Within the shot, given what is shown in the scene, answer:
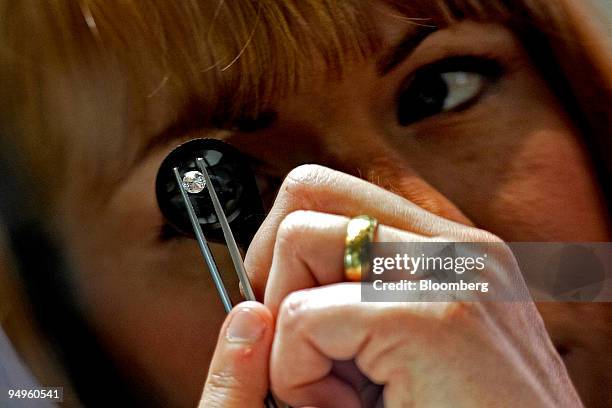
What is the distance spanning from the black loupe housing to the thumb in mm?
98

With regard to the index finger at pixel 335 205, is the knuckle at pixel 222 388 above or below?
below

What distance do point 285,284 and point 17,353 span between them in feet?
0.93

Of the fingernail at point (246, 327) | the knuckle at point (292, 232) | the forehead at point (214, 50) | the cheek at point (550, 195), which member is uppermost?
the forehead at point (214, 50)

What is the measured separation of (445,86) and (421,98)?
22 mm

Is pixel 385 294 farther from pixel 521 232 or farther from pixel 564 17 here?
pixel 564 17

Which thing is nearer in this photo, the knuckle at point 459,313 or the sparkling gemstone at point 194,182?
the knuckle at point 459,313

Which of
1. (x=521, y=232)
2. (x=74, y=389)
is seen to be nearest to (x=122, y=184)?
(x=74, y=389)

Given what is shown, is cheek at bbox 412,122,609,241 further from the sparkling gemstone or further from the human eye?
the sparkling gemstone

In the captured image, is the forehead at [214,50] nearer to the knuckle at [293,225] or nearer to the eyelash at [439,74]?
the eyelash at [439,74]

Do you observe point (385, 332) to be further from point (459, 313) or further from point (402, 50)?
point (402, 50)

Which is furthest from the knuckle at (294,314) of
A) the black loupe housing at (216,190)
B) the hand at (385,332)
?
the black loupe housing at (216,190)

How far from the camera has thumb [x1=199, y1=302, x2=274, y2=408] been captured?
1.15 feet

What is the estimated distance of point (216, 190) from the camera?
17.8 inches

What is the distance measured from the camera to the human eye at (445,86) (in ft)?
1.58
